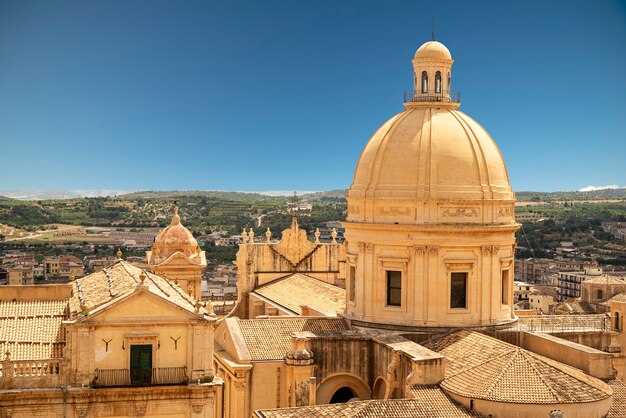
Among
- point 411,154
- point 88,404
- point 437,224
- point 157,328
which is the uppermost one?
point 411,154

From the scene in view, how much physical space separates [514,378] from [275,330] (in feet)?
32.4

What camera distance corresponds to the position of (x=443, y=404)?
2705cm

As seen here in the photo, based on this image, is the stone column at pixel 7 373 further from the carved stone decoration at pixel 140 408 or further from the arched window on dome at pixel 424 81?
the arched window on dome at pixel 424 81

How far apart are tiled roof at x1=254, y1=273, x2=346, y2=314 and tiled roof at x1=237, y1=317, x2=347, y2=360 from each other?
103 inches

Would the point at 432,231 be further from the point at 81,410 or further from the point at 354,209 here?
the point at 81,410

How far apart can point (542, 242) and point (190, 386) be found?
13690 centimetres

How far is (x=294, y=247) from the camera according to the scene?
4928cm

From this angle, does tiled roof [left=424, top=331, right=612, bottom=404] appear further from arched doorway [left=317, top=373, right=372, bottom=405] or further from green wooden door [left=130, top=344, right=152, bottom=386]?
green wooden door [left=130, top=344, right=152, bottom=386]

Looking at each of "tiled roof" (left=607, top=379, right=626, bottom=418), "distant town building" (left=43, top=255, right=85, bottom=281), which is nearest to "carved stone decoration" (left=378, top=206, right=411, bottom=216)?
"tiled roof" (left=607, top=379, right=626, bottom=418)

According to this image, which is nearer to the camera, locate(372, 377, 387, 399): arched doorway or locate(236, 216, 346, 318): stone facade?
locate(372, 377, 387, 399): arched doorway

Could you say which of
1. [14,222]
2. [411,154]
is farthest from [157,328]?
[14,222]

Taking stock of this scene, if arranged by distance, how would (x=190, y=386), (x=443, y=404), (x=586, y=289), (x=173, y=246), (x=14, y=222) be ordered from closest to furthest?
(x=443, y=404) < (x=190, y=386) < (x=173, y=246) < (x=586, y=289) < (x=14, y=222)

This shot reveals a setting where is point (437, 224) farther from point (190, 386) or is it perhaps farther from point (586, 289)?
point (586, 289)

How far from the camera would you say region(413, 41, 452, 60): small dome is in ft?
120
